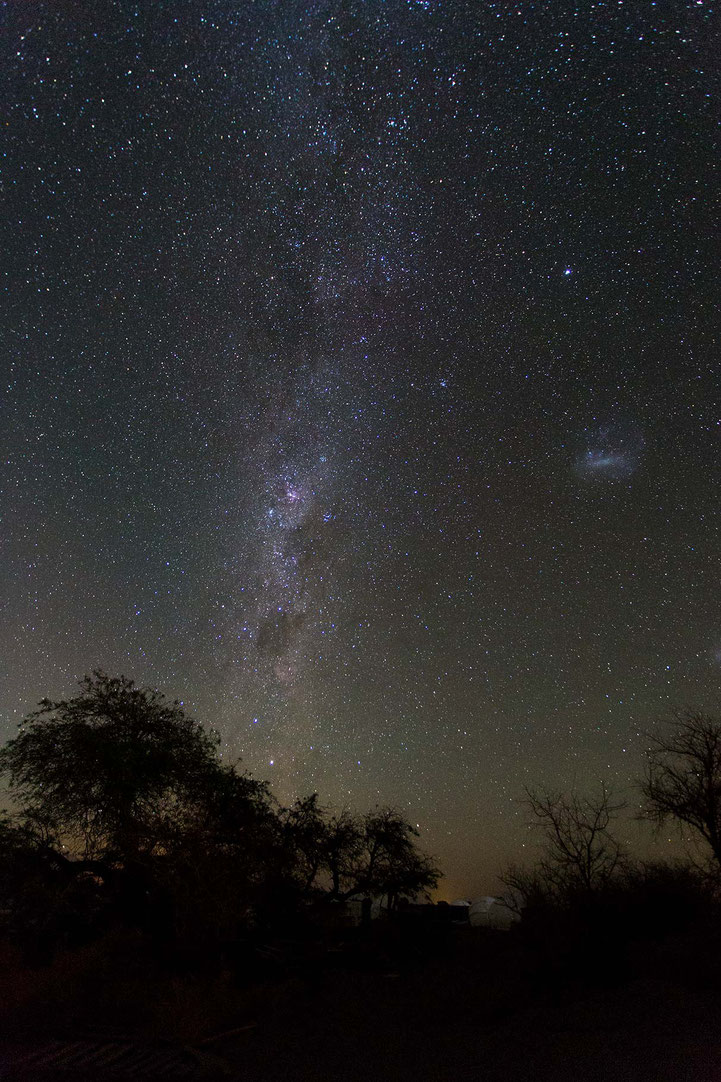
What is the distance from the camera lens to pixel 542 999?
48.0ft

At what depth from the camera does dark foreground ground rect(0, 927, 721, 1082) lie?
10070mm

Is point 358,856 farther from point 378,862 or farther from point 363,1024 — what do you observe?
point 363,1024

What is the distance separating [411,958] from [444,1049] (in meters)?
14.6

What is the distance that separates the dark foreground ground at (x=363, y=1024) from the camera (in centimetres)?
1007

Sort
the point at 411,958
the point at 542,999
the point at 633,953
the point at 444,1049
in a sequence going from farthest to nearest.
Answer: the point at 411,958
the point at 633,953
the point at 542,999
the point at 444,1049

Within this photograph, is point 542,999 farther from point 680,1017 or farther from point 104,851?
point 104,851

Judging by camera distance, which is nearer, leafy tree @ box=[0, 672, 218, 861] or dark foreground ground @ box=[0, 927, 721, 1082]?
dark foreground ground @ box=[0, 927, 721, 1082]

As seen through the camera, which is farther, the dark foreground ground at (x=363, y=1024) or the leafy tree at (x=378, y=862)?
the leafy tree at (x=378, y=862)

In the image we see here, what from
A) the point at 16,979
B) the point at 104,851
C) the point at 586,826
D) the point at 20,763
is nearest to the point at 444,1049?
the point at 16,979

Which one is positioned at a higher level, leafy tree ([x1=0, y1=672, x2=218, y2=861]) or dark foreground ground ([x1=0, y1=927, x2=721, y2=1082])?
leafy tree ([x1=0, y1=672, x2=218, y2=861])

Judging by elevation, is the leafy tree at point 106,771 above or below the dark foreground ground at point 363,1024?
above

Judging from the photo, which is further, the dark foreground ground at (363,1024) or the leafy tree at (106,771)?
the leafy tree at (106,771)

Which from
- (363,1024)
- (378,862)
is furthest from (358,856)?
(363,1024)

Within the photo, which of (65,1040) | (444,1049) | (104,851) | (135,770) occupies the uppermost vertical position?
(135,770)
